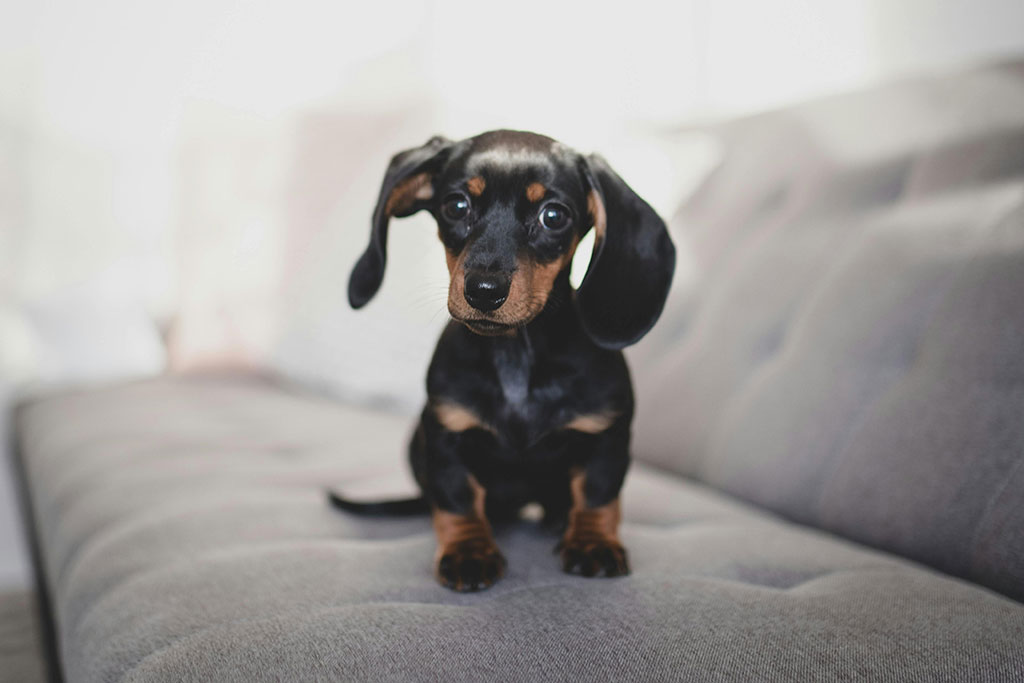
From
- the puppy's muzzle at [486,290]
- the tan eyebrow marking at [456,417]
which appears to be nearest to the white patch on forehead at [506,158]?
the puppy's muzzle at [486,290]

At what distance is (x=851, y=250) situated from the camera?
53.6 inches

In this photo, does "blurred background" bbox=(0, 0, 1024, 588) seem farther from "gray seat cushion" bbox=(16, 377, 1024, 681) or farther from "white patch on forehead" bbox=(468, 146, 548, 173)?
"white patch on forehead" bbox=(468, 146, 548, 173)

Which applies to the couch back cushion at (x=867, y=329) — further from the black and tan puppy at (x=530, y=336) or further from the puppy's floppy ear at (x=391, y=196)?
the puppy's floppy ear at (x=391, y=196)

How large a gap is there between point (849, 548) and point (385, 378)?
3.80ft

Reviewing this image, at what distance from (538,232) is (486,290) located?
127mm

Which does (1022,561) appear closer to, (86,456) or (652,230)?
(652,230)

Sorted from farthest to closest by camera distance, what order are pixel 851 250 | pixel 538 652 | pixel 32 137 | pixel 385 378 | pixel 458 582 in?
pixel 32 137
pixel 385 378
pixel 851 250
pixel 458 582
pixel 538 652

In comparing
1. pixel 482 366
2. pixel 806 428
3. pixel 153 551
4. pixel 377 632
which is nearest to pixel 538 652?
pixel 377 632

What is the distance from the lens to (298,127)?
2420 mm

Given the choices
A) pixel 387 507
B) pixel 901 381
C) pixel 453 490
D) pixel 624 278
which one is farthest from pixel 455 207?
pixel 901 381

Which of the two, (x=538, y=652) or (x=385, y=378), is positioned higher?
(x=538, y=652)

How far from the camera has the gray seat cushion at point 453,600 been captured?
67 cm

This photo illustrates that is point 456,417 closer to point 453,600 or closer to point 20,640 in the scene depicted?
point 453,600

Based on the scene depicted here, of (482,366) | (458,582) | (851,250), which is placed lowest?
(458,582)
